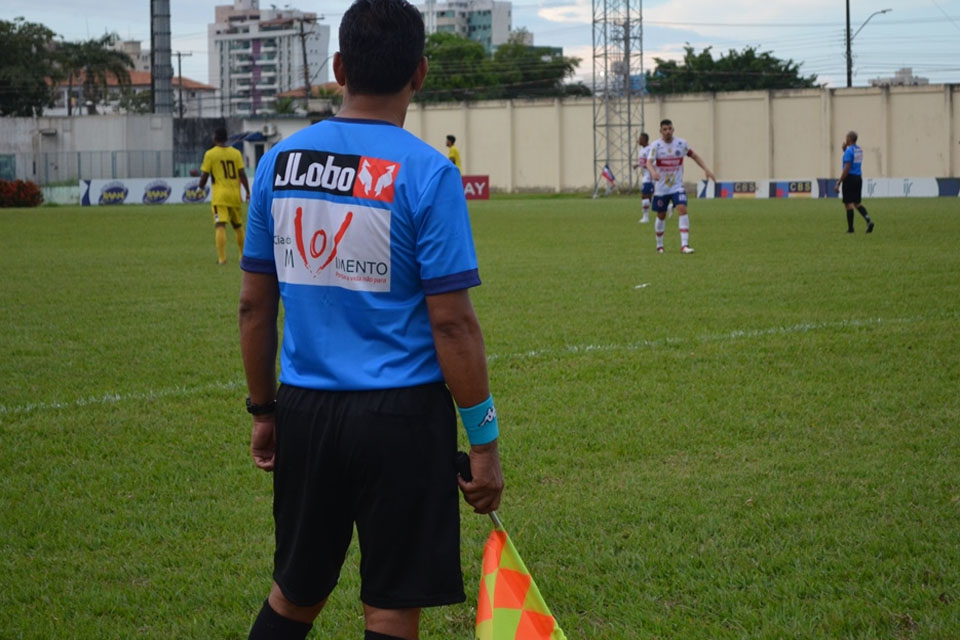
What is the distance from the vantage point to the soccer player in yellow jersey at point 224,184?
57.8 ft

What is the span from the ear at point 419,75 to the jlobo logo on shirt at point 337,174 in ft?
1.01

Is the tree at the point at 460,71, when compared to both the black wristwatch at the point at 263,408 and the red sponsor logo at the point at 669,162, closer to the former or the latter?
the red sponsor logo at the point at 669,162

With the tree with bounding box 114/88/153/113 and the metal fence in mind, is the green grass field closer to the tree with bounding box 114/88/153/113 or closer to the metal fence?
the metal fence

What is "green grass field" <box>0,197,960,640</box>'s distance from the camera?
412 centimetres

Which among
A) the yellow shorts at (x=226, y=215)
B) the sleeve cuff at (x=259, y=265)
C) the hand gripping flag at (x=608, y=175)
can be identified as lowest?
the sleeve cuff at (x=259, y=265)

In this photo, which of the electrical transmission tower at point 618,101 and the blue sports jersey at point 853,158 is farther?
the electrical transmission tower at point 618,101

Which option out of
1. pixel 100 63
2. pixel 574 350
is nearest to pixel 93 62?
pixel 100 63

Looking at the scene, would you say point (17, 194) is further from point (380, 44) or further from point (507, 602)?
point (507, 602)

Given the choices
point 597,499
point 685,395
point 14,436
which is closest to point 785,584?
point 597,499

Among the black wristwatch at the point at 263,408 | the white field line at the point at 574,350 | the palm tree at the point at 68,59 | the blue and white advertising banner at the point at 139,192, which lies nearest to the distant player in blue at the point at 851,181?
the white field line at the point at 574,350

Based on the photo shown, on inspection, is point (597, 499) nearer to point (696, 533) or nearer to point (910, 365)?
point (696, 533)

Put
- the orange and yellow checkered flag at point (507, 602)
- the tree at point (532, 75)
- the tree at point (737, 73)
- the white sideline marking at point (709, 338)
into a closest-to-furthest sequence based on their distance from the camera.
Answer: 1. the orange and yellow checkered flag at point (507, 602)
2. the white sideline marking at point (709, 338)
3. the tree at point (737, 73)
4. the tree at point (532, 75)

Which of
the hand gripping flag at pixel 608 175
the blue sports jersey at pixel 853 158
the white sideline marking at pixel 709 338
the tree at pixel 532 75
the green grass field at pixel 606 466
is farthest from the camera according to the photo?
the tree at pixel 532 75

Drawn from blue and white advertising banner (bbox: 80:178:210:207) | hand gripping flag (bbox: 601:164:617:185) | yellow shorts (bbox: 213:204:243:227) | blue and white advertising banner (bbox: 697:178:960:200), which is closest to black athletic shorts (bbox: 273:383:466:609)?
yellow shorts (bbox: 213:204:243:227)
